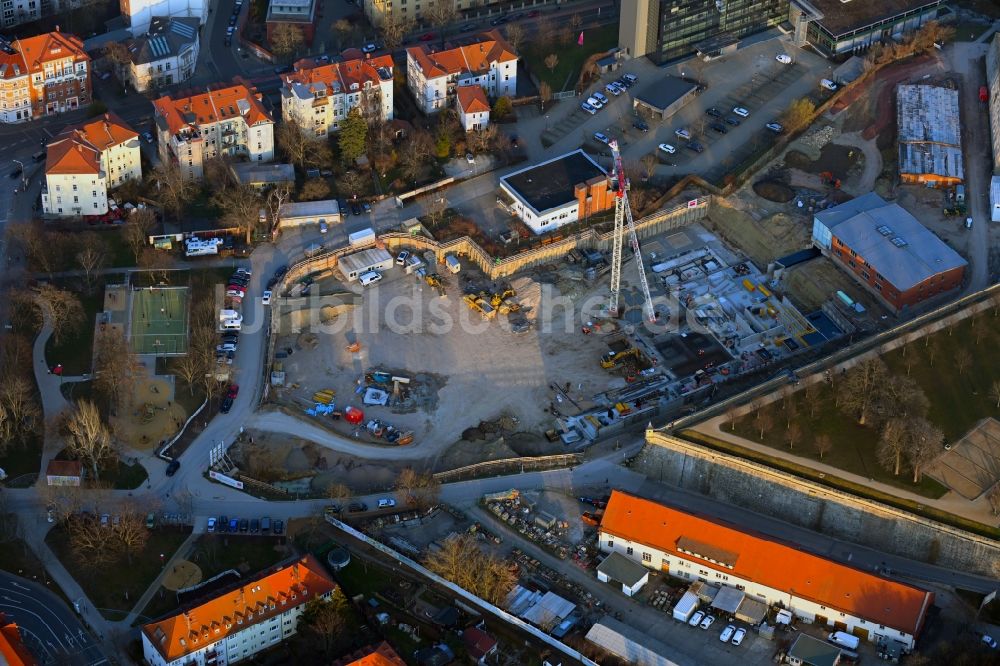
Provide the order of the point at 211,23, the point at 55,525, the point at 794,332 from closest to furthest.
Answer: the point at 55,525 → the point at 794,332 → the point at 211,23

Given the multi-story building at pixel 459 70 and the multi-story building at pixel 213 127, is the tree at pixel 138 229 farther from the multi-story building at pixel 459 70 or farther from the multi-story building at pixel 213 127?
the multi-story building at pixel 459 70

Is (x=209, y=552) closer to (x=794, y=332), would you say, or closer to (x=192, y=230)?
(x=192, y=230)

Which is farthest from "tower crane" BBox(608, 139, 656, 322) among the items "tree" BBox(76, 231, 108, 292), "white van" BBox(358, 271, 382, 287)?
"tree" BBox(76, 231, 108, 292)

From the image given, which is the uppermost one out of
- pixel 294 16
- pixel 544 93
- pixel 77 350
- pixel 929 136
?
pixel 294 16

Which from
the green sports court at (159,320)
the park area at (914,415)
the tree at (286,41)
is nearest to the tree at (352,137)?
the tree at (286,41)

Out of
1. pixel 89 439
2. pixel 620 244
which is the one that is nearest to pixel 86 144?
pixel 89 439

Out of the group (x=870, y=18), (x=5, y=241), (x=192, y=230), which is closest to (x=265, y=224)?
(x=192, y=230)

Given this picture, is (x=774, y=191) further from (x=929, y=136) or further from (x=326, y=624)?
(x=326, y=624)
